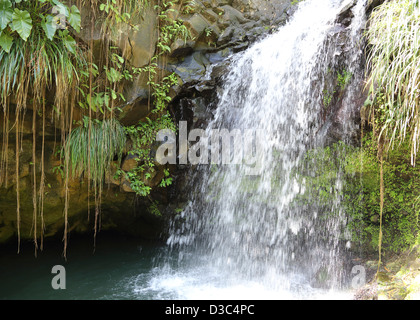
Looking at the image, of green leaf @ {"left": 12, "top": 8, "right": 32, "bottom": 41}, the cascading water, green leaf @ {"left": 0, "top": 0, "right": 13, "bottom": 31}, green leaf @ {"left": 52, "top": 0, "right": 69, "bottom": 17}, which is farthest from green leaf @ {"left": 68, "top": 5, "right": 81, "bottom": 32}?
the cascading water

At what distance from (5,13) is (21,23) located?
194 mm

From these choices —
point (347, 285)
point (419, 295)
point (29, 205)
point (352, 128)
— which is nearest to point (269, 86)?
point (352, 128)

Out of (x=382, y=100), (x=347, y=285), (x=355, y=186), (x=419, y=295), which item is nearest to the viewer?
(x=419, y=295)

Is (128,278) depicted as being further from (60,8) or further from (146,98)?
(60,8)

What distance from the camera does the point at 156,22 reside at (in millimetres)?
4543

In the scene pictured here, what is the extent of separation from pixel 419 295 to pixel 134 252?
4406 mm

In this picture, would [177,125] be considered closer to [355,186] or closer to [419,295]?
[355,186]

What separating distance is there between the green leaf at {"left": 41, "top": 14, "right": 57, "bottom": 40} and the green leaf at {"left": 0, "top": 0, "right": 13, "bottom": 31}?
290mm

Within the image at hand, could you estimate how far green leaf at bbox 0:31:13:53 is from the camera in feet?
9.65

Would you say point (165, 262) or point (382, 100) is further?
point (165, 262)

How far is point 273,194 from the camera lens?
4.26 m

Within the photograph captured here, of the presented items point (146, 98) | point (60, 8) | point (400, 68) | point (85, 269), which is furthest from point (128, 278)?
point (400, 68)

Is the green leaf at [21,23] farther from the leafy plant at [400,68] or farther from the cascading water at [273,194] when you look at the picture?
the leafy plant at [400,68]

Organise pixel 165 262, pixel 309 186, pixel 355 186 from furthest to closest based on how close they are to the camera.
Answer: pixel 165 262 → pixel 309 186 → pixel 355 186
